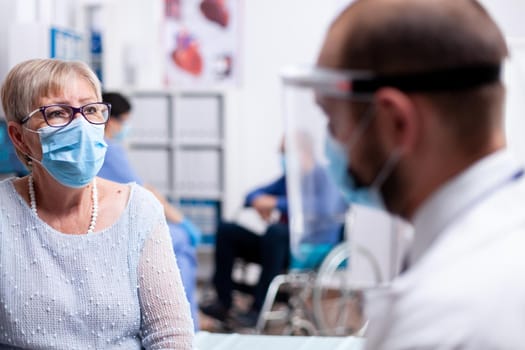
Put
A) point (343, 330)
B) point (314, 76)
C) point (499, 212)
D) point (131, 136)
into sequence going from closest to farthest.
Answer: point (499, 212) → point (314, 76) → point (343, 330) → point (131, 136)

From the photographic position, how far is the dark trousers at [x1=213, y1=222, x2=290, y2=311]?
404 centimetres

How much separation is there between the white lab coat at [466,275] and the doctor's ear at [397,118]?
7 centimetres

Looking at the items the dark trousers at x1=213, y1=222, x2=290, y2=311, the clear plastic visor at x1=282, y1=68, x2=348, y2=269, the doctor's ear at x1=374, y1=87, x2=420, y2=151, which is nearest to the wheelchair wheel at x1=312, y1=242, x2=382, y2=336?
the dark trousers at x1=213, y1=222, x2=290, y2=311

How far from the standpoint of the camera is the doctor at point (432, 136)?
2.56 feet

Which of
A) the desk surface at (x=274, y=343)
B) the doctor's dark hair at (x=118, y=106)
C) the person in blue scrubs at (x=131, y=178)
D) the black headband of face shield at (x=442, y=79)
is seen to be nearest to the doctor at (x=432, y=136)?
the black headband of face shield at (x=442, y=79)

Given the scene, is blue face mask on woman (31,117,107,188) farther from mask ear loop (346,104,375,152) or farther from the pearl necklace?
mask ear loop (346,104,375,152)

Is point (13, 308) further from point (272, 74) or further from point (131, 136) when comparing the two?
point (272, 74)

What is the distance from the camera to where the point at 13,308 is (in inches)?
60.1

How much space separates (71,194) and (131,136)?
3802mm

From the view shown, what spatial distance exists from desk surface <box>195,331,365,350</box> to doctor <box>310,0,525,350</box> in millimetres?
1162

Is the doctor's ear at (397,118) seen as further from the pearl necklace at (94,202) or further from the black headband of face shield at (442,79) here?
the pearl necklace at (94,202)

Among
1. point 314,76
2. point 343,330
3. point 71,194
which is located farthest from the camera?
point 343,330

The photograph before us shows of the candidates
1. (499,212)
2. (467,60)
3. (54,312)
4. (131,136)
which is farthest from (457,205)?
(131,136)

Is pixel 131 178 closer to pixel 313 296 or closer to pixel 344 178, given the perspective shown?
pixel 313 296
